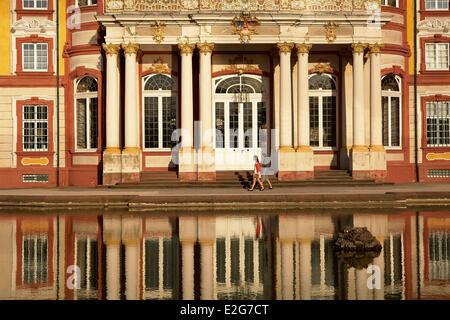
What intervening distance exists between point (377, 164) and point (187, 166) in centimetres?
805

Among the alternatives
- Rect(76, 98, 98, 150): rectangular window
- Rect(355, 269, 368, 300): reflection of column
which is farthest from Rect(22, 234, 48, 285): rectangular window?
Rect(76, 98, 98, 150): rectangular window

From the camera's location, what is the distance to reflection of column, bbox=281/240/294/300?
38.5 ft

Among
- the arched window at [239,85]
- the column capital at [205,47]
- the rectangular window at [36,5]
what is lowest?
the arched window at [239,85]

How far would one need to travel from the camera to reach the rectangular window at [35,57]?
3800cm

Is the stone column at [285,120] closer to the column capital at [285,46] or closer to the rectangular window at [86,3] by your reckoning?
the column capital at [285,46]

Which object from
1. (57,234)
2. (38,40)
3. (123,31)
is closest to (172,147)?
(123,31)

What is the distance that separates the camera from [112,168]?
33.9 metres

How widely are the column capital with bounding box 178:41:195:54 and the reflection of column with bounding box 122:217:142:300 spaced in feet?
40.1

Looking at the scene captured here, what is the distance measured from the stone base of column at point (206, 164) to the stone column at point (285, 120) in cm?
279

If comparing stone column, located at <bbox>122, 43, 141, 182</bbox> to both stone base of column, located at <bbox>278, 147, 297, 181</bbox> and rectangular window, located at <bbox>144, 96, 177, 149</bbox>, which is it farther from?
stone base of column, located at <bbox>278, 147, 297, 181</bbox>

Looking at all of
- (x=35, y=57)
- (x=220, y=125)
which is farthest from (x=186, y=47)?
(x=35, y=57)

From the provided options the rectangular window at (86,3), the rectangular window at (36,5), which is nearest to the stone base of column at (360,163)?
the rectangular window at (86,3)
